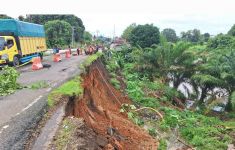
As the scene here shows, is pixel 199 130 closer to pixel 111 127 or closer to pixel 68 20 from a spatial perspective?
pixel 111 127

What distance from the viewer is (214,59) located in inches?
1105

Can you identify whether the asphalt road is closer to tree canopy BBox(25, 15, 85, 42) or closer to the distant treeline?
the distant treeline

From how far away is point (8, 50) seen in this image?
25172mm

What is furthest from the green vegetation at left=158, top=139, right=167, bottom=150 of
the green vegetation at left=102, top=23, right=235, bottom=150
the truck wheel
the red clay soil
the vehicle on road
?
the truck wheel

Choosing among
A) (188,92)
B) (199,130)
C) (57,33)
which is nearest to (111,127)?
(199,130)

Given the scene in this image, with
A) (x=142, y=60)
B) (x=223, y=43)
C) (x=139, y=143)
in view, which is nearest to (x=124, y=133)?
(x=139, y=143)

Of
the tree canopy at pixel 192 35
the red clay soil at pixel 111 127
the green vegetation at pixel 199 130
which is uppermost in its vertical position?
the red clay soil at pixel 111 127

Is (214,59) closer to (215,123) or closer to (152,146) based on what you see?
(215,123)

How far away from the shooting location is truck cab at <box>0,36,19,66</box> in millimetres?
24638

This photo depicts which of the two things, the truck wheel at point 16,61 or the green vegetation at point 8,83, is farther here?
the truck wheel at point 16,61

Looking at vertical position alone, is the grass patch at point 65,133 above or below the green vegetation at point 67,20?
above

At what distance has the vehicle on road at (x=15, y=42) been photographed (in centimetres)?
2492

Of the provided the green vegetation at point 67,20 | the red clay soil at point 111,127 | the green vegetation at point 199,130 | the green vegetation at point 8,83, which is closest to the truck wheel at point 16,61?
the red clay soil at point 111,127

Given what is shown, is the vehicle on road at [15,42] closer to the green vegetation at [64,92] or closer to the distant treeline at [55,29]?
the green vegetation at [64,92]
